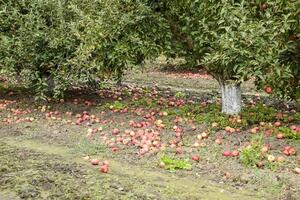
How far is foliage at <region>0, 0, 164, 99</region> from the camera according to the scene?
1130 cm

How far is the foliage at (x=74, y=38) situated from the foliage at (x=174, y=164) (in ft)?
12.3

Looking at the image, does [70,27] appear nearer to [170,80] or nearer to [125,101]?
[125,101]

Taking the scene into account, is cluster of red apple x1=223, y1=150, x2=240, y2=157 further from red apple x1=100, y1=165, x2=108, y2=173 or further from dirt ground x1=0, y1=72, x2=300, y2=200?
red apple x1=100, y1=165, x2=108, y2=173

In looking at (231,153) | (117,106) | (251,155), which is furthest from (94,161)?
(117,106)

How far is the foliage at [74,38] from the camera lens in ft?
37.1

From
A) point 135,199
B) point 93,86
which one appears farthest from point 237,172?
point 93,86

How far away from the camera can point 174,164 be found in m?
8.20

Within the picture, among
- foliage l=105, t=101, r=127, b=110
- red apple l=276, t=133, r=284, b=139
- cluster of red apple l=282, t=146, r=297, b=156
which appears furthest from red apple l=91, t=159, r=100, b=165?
foliage l=105, t=101, r=127, b=110

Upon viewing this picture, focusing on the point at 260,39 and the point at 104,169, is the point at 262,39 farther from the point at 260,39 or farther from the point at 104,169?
the point at 104,169

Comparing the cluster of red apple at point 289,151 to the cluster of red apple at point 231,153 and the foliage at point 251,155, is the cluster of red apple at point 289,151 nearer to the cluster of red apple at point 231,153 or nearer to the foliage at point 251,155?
the foliage at point 251,155

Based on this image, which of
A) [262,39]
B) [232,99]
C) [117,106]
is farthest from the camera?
[117,106]

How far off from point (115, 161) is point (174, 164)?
3.69 feet

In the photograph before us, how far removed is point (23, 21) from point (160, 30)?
366cm

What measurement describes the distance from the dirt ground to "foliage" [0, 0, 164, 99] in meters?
1.08
